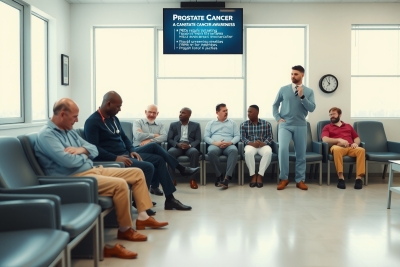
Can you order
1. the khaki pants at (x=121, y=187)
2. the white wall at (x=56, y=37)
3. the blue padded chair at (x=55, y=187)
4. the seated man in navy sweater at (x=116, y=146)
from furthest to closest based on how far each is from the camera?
the white wall at (x=56, y=37) < the seated man in navy sweater at (x=116, y=146) < the khaki pants at (x=121, y=187) < the blue padded chair at (x=55, y=187)

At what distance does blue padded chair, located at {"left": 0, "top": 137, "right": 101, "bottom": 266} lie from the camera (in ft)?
8.58

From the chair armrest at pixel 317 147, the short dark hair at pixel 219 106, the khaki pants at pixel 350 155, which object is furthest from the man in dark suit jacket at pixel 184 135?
the khaki pants at pixel 350 155

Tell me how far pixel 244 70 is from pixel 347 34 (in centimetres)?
182

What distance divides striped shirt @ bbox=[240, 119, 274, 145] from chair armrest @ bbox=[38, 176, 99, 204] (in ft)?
12.6

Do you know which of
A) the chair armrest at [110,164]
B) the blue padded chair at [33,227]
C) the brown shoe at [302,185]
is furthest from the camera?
the brown shoe at [302,185]

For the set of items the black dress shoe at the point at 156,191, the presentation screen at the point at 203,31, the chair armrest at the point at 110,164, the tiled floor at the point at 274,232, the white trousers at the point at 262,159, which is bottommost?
the tiled floor at the point at 274,232

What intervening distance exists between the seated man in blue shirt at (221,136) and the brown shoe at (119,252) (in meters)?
3.25

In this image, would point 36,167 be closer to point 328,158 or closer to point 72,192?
point 72,192

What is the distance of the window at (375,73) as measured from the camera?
7.25 meters

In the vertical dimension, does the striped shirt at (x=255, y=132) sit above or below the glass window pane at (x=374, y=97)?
below

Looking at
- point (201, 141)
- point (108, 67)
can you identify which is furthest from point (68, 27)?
point (201, 141)

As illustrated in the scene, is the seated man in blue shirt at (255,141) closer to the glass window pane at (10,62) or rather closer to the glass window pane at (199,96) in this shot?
the glass window pane at (199,96)

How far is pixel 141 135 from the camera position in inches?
247

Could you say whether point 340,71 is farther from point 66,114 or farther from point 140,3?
point 66,114
